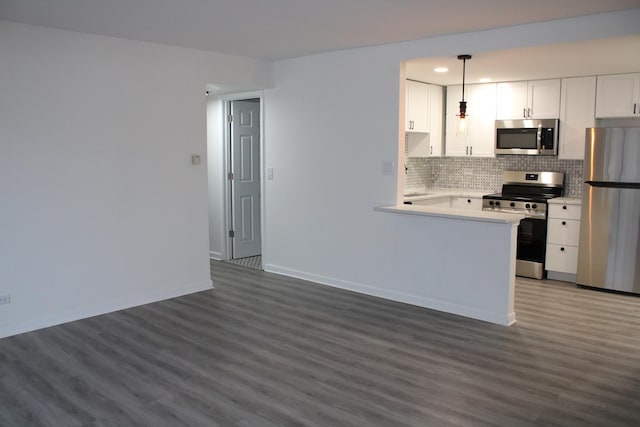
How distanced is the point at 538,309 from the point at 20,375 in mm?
4162

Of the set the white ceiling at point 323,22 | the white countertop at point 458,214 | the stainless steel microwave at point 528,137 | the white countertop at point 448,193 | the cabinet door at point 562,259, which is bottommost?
the cabinet door at point 562,259

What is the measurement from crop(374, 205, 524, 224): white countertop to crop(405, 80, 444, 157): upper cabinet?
1620 millimetres

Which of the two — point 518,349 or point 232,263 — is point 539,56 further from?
point 232,263

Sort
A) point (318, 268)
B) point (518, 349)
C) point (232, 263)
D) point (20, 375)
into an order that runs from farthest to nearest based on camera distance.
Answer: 1. point (232, 263)
2. point (318, 268)
3. point (518, 349)
4. point (20, 375)

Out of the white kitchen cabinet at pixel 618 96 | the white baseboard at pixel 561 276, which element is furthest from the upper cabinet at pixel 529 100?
the white baseboard at pixel 561 276

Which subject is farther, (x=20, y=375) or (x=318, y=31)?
(x=318, y=31)

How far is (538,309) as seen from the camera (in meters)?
4.88

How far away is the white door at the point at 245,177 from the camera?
6.84 meters

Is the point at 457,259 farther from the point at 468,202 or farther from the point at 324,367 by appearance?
the point at 468,202

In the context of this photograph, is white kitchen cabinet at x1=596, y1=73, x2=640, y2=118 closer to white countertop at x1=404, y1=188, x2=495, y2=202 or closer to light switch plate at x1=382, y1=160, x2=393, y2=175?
white countertop at x1=404, y1=188, x2=495, y2=202

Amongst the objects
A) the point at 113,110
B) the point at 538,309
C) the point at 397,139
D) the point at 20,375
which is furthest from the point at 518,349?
the point at 113,110

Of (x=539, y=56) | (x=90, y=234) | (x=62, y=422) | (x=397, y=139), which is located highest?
(x=539, y=56)

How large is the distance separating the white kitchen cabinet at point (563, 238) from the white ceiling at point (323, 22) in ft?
4.83

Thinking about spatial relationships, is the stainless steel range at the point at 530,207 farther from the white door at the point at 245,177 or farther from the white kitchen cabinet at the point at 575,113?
the white door at the point at 245,177
